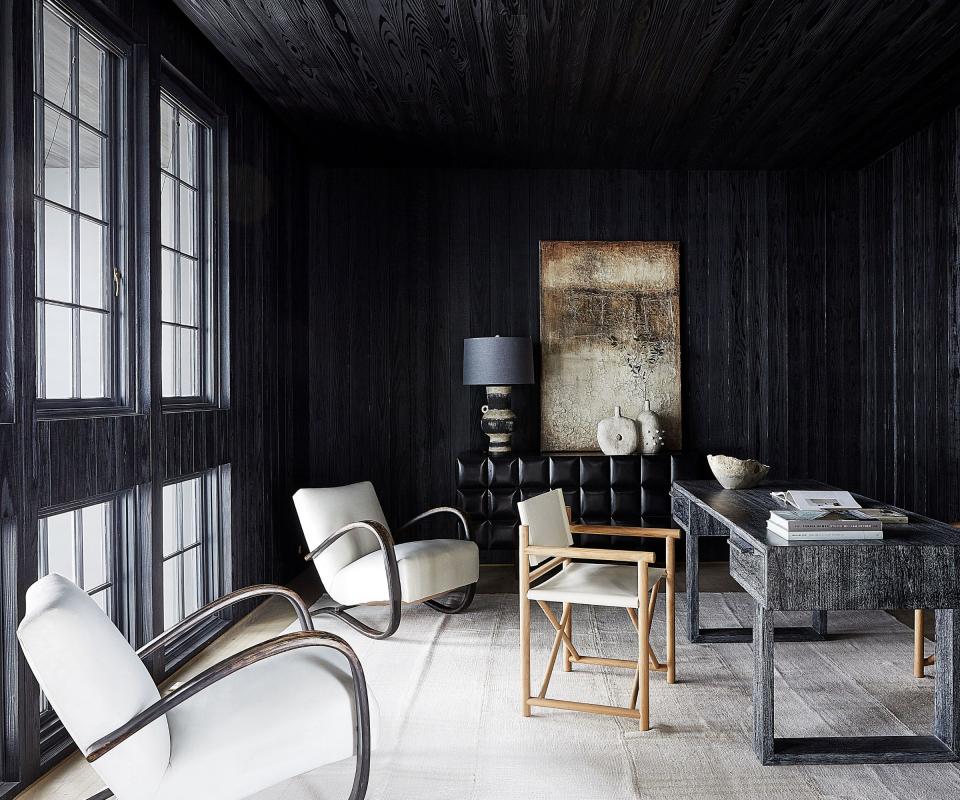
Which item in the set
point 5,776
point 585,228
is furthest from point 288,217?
point 5,776

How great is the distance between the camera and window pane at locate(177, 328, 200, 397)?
378 centimetres

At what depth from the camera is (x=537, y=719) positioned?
9.65ft

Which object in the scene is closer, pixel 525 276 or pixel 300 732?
pixel 300 732

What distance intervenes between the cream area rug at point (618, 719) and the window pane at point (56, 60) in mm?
2527

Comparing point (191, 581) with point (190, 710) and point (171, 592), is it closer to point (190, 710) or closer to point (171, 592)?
point (171, 592)

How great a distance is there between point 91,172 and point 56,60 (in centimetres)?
40

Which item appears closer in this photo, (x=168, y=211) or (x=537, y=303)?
(x=168, y=211)

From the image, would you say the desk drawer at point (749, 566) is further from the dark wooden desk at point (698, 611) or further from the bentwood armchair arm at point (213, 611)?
the bentwood armchair arm at point (213, 611)

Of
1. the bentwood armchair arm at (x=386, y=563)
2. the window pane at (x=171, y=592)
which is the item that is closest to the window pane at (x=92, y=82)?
the window pane at (x=171, y=592)

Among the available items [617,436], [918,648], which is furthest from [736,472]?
[617,436]

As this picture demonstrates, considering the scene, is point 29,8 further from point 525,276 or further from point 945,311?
point 945,311

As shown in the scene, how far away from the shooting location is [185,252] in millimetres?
3814

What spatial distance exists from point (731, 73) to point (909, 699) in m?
3.03

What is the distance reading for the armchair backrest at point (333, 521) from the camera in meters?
3.97
